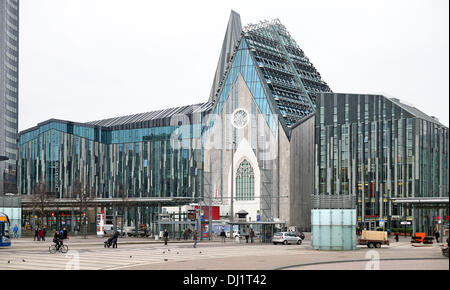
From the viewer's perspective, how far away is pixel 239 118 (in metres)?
123

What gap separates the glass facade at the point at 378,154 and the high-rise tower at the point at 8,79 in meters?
86.7

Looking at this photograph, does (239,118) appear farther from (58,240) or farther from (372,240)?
(58,240)

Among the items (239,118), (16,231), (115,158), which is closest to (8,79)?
(115,158)

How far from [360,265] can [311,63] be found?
390 ft

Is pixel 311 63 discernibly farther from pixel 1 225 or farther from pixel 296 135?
pixel 1 225

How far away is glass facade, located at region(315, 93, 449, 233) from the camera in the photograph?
10512 cm

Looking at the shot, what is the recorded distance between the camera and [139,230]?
297ft

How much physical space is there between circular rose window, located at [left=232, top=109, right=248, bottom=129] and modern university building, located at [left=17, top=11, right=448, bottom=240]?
0.20 metres

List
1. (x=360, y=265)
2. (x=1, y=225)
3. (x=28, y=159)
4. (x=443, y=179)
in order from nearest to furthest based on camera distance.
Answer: (x=360, y=265) → (x=1, y=225) → (x=443, y=179) → (x=28, y=159)

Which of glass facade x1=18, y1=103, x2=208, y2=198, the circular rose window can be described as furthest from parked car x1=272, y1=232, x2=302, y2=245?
glass facade x1=18, y1=103, x2=208, y2=198

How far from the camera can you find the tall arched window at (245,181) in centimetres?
11969

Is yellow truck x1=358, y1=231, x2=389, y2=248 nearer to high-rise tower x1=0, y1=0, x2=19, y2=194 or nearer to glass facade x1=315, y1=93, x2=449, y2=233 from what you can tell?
glass facade x1=315, y1=93, x2=449, y2=233

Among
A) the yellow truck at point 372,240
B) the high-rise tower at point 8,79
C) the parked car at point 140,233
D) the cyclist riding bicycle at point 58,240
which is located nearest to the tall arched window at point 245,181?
the parked car at point 140,233
